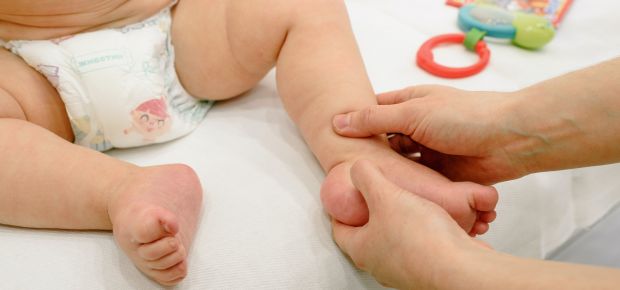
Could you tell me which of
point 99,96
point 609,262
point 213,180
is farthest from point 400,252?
point 609,262

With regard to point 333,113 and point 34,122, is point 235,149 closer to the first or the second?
point 333,113

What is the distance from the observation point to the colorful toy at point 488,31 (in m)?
1.01

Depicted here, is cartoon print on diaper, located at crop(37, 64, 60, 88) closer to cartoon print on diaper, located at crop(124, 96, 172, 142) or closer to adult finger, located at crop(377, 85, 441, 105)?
cartoon print on diaper, located at crop(124, 96, 172, 142)

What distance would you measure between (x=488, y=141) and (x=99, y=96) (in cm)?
58

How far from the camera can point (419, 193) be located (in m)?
0.63

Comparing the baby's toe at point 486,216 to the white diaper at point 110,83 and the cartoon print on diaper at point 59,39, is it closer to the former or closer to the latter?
the white diaper at point 110,83

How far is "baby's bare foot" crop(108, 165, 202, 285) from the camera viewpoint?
560 mm

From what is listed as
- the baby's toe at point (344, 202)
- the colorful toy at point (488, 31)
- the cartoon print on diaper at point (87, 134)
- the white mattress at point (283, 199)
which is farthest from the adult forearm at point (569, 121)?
the cartoon print on diaper at point (87, 134)

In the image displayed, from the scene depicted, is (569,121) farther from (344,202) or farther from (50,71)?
(50,71)

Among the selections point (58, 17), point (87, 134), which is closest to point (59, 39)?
point (58, 17)

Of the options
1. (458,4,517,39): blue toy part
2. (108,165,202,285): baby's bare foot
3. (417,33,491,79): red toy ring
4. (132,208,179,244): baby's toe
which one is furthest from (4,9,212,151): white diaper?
(458,4,517,39): blue toy part

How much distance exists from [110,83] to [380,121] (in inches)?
16.6

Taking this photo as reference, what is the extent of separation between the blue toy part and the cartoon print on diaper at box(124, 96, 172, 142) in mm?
728

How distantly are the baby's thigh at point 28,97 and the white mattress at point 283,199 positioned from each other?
0.11 m
